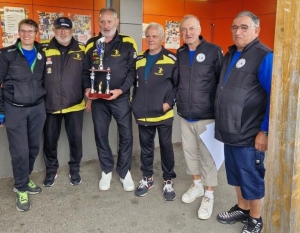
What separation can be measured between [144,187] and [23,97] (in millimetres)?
1543

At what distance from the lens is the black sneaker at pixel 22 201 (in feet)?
9.91

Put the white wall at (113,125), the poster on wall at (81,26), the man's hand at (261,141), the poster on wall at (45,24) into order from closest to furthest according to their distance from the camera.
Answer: the man's hand at (261,141) → the white wall at (113,125) → the poster on wall at (45,24) → the poster on wall at (81,26)

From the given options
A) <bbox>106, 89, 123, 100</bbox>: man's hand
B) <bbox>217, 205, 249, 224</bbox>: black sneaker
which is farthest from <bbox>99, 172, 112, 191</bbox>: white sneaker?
<bbox>217, 205, 249, 224</bbox>: black sneaker

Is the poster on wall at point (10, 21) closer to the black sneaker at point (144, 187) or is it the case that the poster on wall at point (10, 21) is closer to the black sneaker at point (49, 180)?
the black sneaker at point (49, 180)

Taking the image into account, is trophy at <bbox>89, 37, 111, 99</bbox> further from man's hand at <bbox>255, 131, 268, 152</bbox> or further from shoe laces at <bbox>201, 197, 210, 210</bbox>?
man's hand at <bbox>255, 131, 268, 152</bbox>

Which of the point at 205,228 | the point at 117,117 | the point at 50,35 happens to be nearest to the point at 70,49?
the point at 117,117

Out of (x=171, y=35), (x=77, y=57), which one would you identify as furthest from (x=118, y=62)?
(x=171, y=35)

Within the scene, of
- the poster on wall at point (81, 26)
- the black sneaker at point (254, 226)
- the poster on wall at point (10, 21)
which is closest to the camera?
the black sneaker at point (254, 226)

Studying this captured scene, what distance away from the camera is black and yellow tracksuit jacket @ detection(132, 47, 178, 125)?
9.91 feet

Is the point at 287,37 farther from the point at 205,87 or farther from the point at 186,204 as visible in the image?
the point at 186,204

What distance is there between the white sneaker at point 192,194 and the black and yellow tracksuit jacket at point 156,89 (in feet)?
2.58

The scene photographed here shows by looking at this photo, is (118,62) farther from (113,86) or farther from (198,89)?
(198,89)

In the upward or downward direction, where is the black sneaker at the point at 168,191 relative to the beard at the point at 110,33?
downward

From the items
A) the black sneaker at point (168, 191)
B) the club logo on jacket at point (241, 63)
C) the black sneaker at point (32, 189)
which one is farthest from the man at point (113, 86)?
the club logo on jacket at point (241, 63)
